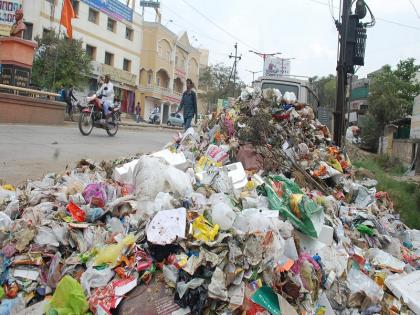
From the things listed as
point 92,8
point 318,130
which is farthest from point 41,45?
point 318,130

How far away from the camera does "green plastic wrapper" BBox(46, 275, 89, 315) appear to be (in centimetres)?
253

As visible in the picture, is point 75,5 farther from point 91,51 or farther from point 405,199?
point 405,199

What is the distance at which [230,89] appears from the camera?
42.1 meters

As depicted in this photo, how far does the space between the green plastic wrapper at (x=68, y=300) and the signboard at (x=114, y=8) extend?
27.2 m

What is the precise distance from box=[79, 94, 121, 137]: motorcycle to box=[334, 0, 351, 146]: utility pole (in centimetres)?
498

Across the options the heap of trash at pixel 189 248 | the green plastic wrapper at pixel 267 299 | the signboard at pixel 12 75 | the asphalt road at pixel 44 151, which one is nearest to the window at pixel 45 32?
the signboard at pixel 12 75

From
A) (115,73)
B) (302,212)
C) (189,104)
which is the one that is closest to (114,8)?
(115,73)

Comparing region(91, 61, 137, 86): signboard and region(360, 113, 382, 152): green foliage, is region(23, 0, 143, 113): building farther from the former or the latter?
region(360, 113, 382, 152): green foliage

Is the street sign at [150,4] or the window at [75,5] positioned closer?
the window at [75,5]

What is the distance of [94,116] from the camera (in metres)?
9.41

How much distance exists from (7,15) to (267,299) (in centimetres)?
1273

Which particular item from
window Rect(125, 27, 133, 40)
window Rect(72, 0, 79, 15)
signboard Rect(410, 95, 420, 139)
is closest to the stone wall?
signboard Rect(410, 95, 420, 139)

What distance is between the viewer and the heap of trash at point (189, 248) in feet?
8.86

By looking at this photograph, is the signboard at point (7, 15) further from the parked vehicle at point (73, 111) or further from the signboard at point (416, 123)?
the signboard at point (416, 123)
